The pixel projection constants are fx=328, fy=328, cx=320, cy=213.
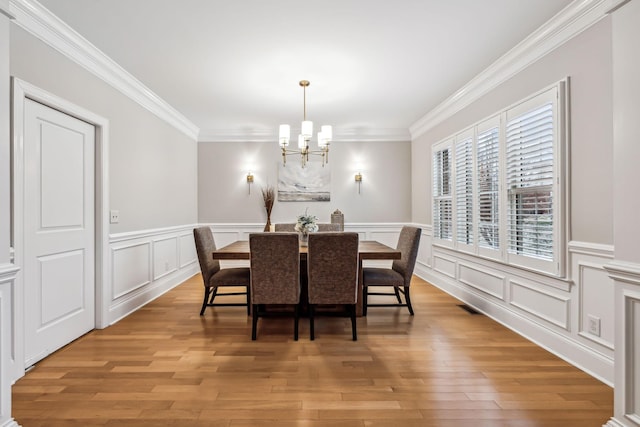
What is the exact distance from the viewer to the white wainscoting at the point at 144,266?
10.9 feet

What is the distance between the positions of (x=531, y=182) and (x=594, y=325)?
1158 mm

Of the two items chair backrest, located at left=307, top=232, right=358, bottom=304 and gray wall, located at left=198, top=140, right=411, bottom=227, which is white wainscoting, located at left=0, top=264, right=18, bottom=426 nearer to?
chair backrest, located at left=307, top=232, right=358, bottom=304

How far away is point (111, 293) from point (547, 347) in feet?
13.0

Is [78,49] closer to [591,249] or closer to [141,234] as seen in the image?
[141,234]

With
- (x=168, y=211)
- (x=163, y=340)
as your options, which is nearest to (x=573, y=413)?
(x=163, y=340)

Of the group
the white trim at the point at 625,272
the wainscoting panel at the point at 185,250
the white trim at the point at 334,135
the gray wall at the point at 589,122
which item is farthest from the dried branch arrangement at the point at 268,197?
the white trim at the point at 625,272

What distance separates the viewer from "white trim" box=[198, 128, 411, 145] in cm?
572

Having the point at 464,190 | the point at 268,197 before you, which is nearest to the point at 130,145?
the point at 268,197

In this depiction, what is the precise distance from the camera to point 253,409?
1.87 metres

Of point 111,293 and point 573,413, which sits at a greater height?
point 111,293

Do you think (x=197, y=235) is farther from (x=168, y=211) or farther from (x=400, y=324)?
(x=400, y=324)

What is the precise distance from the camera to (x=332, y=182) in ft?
19.1

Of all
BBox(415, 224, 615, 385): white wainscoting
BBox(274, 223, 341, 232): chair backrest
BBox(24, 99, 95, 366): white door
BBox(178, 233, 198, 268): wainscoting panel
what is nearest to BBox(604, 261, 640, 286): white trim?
BBox(415, 224, 615, 385): white wainscoting

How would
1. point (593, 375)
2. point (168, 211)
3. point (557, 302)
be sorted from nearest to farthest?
1. point (593, 375)
2. point (557, 302)
3. point (168, 211)
